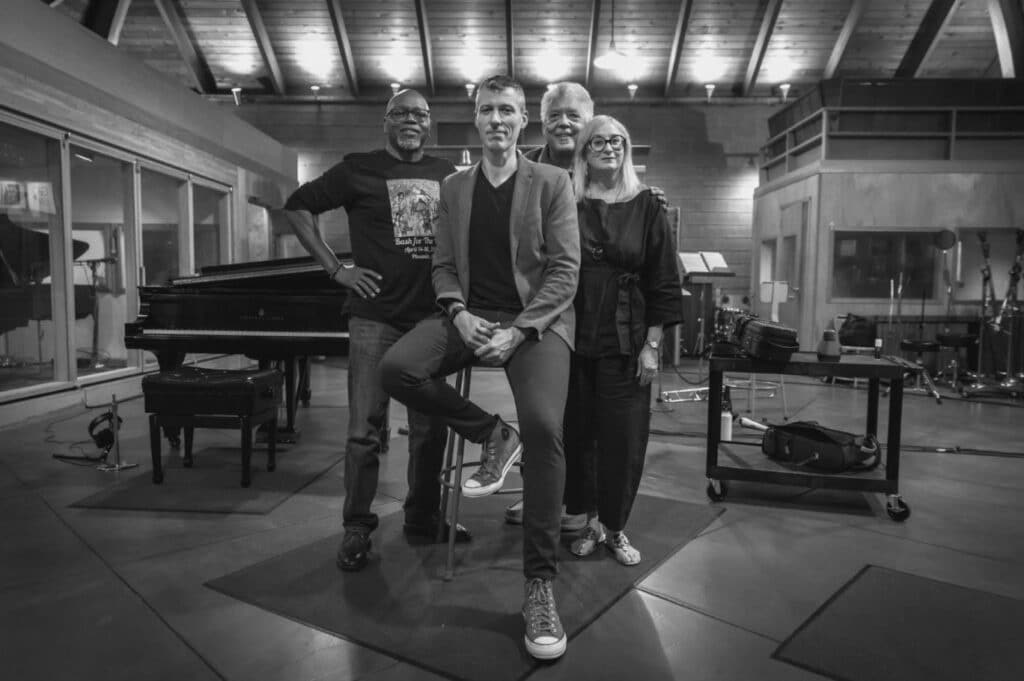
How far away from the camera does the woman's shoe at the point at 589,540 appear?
267 cm

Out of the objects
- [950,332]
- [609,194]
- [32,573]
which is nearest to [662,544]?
[609,194]

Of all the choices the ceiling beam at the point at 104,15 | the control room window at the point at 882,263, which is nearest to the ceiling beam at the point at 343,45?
the ceiling beam at the point at 104,15

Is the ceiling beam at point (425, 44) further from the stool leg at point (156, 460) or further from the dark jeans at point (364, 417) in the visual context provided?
the dark jeans at point (364, 417)

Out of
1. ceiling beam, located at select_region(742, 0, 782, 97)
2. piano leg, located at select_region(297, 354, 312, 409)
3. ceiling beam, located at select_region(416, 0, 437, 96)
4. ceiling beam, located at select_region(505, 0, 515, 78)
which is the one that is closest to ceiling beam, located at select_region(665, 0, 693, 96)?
ceiling beam, located at select_region(742, 0, 782, 97)

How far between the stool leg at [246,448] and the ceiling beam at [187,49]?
30.4 feet

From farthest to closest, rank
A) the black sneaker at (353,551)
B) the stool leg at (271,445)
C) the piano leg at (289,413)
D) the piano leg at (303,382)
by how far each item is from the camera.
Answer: the piano leg at (303,382)
the piano leg at (289,413)
the stool leg at (271,445)
the black sneaker at (353,551)

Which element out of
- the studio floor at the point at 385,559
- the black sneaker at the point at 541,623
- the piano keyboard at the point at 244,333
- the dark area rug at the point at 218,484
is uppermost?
the piano keyboard at the point at 244,333

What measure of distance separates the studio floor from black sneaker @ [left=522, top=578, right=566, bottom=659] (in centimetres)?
5

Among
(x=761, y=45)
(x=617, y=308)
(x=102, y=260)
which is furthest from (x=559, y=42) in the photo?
(x=617, y=308)

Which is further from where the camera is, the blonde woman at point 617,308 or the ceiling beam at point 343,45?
the ceiling beam at point 343,45

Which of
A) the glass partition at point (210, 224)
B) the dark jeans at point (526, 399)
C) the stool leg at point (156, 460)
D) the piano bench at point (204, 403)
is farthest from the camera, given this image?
the glass partition at point (210, 224)

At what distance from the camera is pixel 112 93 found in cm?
670

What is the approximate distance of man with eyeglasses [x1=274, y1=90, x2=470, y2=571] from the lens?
102 inches

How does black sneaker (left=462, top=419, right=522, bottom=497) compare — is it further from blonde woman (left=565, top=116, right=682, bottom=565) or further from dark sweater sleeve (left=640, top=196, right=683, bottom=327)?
dark sweater sleeve (left=640, top=196, right=683, bottom=327)
